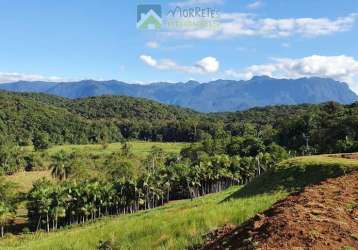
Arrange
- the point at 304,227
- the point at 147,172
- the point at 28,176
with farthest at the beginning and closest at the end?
the point at 28,176
the point at 147,172
the point at 304,227

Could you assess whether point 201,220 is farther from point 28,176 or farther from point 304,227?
point 28,176

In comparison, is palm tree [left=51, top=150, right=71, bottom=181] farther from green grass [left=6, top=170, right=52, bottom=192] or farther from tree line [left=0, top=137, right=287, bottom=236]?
green grass [left=6, top=170, right=52, bottom=192]

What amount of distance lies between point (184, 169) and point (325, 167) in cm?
6121

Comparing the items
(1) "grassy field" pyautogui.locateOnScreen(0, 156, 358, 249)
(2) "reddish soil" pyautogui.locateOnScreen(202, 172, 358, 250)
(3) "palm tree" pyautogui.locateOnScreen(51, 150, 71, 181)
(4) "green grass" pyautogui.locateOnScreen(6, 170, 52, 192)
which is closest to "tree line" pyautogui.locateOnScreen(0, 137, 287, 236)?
(3) "palm tree" pyautogui.locateOnScreen(51, 150, 71, 181)

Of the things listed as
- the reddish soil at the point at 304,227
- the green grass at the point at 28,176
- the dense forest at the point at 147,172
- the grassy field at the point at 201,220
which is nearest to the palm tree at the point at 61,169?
the dense forest at the point at 147,172

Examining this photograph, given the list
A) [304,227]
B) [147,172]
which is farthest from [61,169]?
[304,227]

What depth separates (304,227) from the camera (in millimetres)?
10086

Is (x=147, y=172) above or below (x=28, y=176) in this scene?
above

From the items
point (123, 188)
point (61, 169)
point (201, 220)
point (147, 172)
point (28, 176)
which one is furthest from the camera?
point (28, 176)

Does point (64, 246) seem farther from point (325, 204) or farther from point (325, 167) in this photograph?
point (325, 167)

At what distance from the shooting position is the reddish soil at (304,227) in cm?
934

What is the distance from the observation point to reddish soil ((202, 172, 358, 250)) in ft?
30.7

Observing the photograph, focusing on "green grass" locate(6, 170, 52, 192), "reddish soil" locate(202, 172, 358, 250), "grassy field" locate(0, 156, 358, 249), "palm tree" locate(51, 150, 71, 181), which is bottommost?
"green grass" locate(6, 170, 52, 192)

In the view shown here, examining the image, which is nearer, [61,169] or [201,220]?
[201,220]
